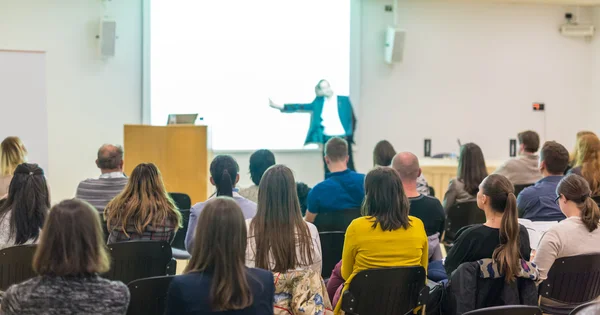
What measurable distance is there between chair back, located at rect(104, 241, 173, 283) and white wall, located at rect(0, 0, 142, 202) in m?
4.56

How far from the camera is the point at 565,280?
3.05m

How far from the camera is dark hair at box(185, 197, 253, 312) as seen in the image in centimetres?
212

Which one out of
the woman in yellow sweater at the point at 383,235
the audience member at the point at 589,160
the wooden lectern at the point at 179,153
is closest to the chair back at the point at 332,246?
the woman in yellow sweater at the point at 383,235

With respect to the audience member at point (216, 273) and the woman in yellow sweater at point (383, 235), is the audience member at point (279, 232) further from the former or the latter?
the audience member at point (216, 273)

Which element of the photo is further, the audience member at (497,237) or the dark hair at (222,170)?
the dark hair at (222,170)

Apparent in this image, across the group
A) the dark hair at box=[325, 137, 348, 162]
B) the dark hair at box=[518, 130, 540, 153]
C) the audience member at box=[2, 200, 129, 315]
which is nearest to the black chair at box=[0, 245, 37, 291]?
the audience member at box=[2, 200, 129, 315]

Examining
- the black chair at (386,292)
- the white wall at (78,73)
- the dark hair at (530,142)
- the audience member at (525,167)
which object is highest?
the white wall at (78,73)

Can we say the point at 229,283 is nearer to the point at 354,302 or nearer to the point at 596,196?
the point at 354,302

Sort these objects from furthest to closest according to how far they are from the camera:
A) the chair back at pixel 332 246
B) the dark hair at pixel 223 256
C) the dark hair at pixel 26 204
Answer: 1. the chair back at pixel 332 246
2. the dark hair at pixel 26 204
3. the dark hair at pixel 223 256

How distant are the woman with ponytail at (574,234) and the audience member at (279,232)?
43.3 inches

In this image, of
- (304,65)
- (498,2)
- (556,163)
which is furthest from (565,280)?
(498,2)

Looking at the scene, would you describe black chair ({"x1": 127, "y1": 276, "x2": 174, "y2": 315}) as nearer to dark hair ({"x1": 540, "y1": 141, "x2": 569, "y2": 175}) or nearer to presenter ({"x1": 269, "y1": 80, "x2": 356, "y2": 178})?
dark hair ({"x1": 540, "y1": 141, "x2": 569, "y2": 175})

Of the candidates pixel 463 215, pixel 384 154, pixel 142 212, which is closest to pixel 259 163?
pixel 142 212

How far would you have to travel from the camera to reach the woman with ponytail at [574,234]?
120 inches
